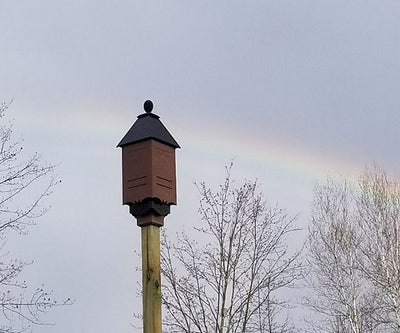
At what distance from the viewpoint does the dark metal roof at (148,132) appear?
11.6 ft

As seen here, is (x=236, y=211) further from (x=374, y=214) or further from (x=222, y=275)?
(x=374, y=214)

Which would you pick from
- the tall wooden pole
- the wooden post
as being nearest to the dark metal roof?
the tall wooden pole

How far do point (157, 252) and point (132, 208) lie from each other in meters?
0.25

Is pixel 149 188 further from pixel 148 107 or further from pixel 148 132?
pixel 148 107

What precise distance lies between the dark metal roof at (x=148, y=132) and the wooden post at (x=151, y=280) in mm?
434

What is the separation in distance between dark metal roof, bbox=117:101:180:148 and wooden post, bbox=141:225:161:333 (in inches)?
17.1

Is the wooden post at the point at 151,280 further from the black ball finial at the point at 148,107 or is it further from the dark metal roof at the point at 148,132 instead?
the black ball finial at the point at 148,107

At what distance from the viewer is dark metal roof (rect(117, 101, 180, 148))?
3531 mm

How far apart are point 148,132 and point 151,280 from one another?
73 centimetres

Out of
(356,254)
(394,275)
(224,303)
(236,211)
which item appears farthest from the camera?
(356,254)

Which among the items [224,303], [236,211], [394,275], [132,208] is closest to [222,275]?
[224,303]

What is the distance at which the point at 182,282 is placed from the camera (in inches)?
460

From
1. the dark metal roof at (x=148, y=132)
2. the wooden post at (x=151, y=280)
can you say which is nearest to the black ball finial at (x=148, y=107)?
the dark metal roof at (x=148, y=132)

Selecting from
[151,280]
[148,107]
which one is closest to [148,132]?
[148,107]
